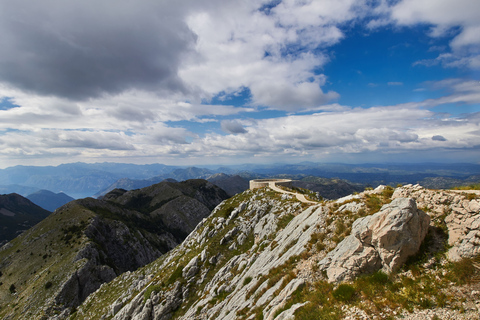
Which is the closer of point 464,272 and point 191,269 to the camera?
point 464,272

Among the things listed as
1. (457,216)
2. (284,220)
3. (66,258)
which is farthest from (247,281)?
(66,258)

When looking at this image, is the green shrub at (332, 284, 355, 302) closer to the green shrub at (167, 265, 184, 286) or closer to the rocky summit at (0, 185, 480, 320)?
the rocky summit at (0, 185, 480, 320)

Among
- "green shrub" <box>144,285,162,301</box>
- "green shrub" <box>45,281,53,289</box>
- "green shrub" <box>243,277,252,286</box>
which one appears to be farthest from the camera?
"green shrub" <box>45,281,53,289</box>

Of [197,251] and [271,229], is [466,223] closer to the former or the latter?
[271,229]

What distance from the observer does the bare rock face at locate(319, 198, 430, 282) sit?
12617 mm

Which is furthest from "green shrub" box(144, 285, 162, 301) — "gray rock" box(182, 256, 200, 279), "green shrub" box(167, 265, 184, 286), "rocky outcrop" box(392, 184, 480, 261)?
"rocky outcrop" box(392, 184, 480, 261)

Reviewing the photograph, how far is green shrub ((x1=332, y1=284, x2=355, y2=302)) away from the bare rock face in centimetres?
104

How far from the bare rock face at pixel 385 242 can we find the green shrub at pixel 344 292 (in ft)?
3.41

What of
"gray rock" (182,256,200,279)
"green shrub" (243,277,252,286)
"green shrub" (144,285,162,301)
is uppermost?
"green shrub" (243,277,252,286)

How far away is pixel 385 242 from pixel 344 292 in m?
4.14

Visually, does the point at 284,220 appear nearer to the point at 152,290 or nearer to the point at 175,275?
the point at 175,275

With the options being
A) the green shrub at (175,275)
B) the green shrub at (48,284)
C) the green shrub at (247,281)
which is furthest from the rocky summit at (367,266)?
the green shrub at (48,284)

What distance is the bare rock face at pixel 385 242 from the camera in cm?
1262

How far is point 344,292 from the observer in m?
12.5
